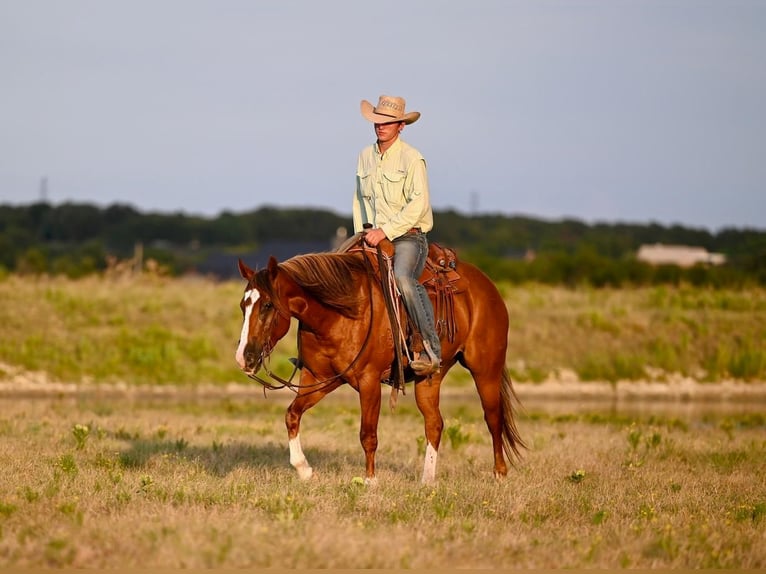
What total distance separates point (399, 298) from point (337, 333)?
2.41 ft

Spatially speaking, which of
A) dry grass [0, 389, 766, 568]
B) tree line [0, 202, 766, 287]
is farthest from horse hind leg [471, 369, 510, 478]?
tree line [0, 202, 766, 287]

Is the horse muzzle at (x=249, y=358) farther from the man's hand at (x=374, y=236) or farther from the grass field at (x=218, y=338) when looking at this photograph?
the grass field at (x=218, y=338)

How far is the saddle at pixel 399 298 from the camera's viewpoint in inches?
403

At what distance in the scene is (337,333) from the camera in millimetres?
10016

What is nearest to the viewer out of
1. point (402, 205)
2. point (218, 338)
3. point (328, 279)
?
point (328, 279)

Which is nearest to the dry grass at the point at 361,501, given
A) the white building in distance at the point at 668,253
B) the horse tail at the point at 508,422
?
the horse tail at the point at 508,422

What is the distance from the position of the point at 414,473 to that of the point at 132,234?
237 ft

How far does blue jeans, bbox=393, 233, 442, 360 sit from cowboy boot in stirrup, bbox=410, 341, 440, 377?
0.18 ft

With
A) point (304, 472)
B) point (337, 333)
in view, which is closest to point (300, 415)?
point (304, 472)

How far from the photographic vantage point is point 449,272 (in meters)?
11.1

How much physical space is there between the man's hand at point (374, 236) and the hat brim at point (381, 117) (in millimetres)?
1031

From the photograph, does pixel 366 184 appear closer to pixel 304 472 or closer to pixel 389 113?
pixel 389 113

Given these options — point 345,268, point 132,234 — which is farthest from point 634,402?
point 132,234

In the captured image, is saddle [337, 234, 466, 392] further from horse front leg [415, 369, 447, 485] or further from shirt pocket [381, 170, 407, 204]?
shirt pocket [381, 170, 407, 204]
